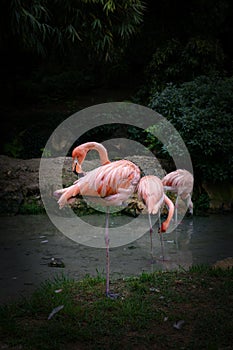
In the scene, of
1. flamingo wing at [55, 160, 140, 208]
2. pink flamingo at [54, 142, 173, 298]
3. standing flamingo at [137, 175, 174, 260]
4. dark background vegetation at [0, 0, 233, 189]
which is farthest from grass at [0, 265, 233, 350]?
dark background vegetation at [0, 0, 233, 189]

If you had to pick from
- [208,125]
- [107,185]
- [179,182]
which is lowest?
[179,182]

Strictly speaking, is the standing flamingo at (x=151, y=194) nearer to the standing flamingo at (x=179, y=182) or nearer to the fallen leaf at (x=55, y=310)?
the standing flamingo at (x=179, y=182)

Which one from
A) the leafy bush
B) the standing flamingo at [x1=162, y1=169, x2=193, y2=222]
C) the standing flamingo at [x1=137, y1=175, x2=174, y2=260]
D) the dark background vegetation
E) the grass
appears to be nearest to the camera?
the grass

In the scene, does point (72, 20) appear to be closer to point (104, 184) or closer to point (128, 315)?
point (104, 184)

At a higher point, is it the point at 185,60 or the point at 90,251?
the point at 185,60

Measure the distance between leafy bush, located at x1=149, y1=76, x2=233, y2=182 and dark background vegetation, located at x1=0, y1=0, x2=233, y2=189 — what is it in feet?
0.05

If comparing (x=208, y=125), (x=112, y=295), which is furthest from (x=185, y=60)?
(x=112, y=295)

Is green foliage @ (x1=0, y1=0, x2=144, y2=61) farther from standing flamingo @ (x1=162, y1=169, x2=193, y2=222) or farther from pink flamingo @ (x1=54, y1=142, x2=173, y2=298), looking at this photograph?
pink flamingo @ (x1=54, y1=142, x2=173, y2=298)

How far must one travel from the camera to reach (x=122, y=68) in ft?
42.8

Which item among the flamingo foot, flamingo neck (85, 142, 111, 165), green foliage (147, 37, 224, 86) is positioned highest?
green foliage (147, 37, 224, 86)

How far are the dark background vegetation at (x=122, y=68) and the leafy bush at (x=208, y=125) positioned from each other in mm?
16

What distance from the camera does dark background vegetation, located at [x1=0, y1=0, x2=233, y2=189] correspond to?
25.1ft

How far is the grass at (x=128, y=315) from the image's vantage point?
Result: 3.13 m

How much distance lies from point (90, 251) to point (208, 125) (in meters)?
3.24
